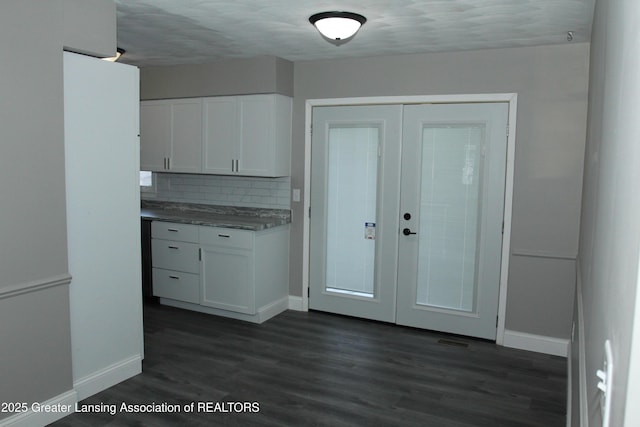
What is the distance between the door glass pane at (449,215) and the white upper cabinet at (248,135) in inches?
54.3

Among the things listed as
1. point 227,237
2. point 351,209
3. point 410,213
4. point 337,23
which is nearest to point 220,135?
point 227,237

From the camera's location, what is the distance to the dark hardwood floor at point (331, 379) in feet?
10.1

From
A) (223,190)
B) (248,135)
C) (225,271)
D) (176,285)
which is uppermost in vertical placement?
(248,135)

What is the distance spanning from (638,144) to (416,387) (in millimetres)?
3053

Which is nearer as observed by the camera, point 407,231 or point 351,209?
point 407,231

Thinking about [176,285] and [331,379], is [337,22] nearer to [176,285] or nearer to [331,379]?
[331,379]

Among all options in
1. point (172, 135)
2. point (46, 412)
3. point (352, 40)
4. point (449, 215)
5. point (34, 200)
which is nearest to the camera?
point (34, 200)

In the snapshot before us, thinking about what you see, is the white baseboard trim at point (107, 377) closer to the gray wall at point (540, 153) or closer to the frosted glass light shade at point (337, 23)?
the frosted glass light shade at point (337, 23)

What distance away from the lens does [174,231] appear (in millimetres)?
5117

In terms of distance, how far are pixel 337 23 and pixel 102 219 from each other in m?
1.96

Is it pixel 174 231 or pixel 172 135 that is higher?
pixel 172 135

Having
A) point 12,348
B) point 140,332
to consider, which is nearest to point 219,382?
point 140,332

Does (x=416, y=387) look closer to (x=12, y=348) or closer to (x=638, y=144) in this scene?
(x=12, y=348)

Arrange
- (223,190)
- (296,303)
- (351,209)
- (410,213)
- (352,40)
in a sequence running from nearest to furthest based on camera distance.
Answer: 1. (352,40)
2. (410,213)
3. (351,209)
4. (296,303)
5. (223,190)
